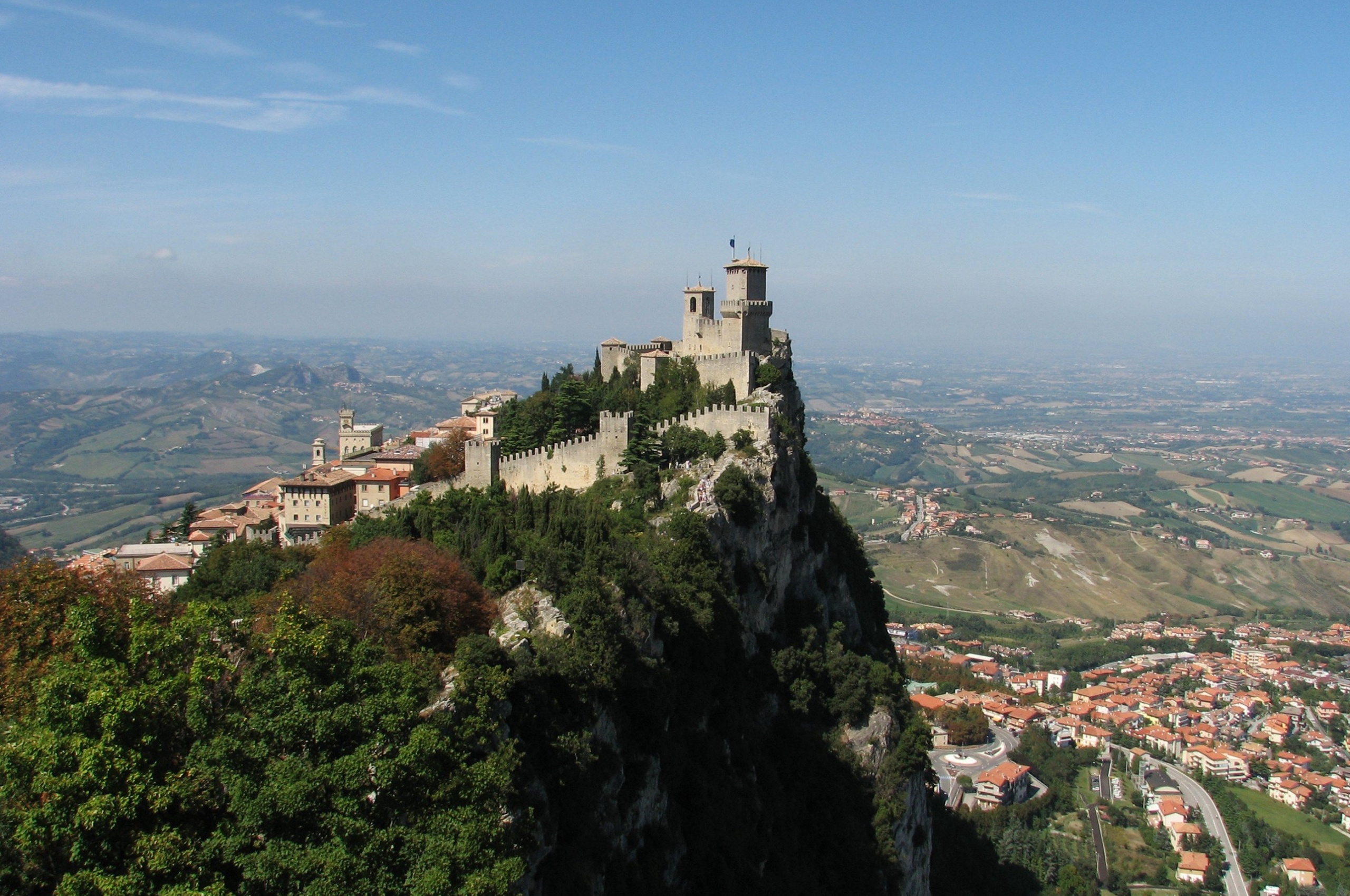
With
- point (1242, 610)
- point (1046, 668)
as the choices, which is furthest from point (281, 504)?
point (1242, 610)

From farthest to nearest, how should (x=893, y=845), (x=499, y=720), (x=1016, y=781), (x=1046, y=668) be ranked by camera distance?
→ 1. (x=1046, y=668)
2. (x=1016, y=781)
3. (x=893, y=845)
4. (x=499, y=720)

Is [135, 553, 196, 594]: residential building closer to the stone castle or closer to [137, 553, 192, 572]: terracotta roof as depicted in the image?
[137, 553, 192, 572]: terracotta roof

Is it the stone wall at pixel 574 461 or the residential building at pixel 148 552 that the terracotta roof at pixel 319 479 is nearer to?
the residential building at pixel 148 552

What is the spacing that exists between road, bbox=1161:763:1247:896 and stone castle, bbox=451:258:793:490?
4520 centimetres

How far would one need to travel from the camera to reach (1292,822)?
74312 millimetres

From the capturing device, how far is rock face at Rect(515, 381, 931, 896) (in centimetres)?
2355

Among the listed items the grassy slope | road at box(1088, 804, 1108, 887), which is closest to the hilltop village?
road at box(1088, 804, 1108, 887)

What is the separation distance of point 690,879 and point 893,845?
568 inches

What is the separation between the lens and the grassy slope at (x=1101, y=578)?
13062 centimetres

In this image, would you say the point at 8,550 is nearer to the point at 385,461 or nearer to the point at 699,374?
the point at 385,461

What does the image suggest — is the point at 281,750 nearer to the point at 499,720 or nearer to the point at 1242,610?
the point at 499,720

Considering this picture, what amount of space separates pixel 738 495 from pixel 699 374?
35.2 feet

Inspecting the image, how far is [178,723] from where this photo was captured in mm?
16203

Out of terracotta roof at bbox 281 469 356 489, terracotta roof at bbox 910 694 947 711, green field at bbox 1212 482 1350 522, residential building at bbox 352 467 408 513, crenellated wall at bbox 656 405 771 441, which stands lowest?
green field at bbox 1212 482 1350 522
